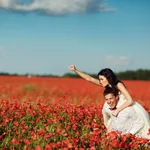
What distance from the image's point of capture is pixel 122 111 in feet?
23.9

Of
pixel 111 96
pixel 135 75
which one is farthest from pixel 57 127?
pixel 135 75

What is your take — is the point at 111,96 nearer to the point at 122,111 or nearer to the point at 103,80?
the point at 122,111

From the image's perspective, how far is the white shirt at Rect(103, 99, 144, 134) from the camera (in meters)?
7.25

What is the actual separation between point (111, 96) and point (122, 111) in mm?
323

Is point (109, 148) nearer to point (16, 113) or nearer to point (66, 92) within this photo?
point (16, 113)

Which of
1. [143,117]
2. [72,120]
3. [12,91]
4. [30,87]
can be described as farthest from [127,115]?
[30,87]

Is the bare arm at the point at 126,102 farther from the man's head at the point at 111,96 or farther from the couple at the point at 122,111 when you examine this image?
the man's head at the point at 111,96

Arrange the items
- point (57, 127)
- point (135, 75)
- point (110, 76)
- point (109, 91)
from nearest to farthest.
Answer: point (109, 91), point (57, 127), point (110, 76), point (135, 75)

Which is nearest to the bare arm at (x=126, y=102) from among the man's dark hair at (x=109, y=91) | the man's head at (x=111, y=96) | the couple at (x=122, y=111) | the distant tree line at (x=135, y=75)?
the couple at (x=122, y=111)

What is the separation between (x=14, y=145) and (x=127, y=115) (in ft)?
7.29

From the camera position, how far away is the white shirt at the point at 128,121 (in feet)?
23.8

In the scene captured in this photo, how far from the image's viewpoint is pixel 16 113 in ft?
26.7

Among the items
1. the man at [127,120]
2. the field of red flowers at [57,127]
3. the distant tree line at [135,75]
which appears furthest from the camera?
the distant tree line at [135,75]

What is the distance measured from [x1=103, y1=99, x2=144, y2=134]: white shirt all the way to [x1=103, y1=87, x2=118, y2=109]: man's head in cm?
18
